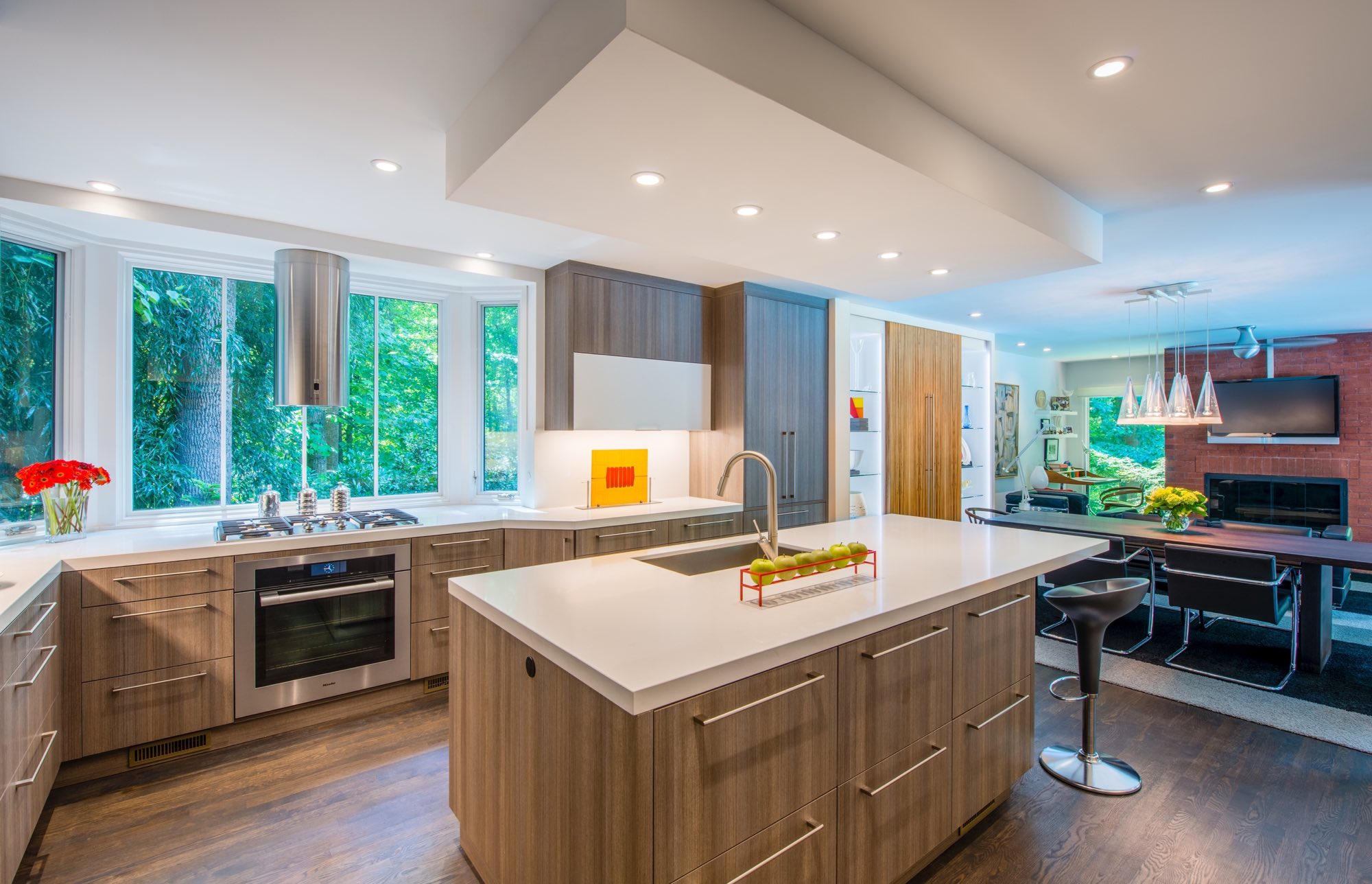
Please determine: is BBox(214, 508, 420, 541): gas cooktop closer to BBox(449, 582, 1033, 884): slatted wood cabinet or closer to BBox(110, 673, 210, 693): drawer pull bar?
BBox(110, 673, 210, 693): drawer pull bar

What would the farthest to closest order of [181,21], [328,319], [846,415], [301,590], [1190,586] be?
[846,415] < [1190,586] < [328,319] < [301,590] < [181,21]

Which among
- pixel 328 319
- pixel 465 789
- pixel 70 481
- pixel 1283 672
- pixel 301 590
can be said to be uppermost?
pixel 328 319

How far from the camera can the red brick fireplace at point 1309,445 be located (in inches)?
270

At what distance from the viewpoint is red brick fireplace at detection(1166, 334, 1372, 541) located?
6.85 m

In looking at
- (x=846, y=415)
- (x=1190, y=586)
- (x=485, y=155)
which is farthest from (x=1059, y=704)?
(x=485, y=155)

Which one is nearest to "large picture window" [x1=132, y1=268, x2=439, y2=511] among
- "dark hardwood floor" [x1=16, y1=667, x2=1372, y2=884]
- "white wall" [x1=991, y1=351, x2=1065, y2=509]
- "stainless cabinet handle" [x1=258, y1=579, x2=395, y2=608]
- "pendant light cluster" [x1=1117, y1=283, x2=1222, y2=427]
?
"stainless cabinet handle" [x1=258, y1=579, x2=395, y2=608]

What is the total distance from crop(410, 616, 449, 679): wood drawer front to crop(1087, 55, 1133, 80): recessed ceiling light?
3.48 metres

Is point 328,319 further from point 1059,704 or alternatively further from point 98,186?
point 1059,704

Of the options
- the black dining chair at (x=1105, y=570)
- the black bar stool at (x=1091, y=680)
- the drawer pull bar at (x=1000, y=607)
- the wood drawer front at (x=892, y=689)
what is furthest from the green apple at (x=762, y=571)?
the black dining chair at (x=1105, y=570)

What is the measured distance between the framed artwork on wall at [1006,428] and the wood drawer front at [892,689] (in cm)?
702

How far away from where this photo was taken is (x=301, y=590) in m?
2.93

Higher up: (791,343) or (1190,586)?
(791,343)

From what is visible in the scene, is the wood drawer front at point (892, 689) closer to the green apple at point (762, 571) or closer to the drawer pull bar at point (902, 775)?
the drawer pull bar at point (902, 775)

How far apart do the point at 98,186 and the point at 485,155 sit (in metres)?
2.03
